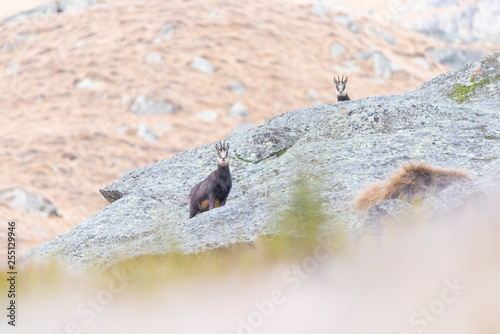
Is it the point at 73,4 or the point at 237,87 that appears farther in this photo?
the point at 73,4

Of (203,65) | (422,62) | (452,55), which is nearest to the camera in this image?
(203,65)

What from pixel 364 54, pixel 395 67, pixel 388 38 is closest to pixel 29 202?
pixel 364 54

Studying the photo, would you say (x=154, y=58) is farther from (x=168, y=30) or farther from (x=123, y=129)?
(x=123, y=129)

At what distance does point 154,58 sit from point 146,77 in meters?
2.18

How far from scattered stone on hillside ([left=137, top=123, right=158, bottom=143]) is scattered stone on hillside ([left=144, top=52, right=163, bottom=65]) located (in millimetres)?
5475

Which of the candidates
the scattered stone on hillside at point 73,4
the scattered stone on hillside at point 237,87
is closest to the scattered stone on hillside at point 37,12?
the scattered stone on hillside at point 73,4

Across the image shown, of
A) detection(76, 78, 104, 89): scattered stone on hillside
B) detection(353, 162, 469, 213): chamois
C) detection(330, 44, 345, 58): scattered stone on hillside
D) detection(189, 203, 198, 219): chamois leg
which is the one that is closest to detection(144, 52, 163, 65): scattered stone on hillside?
detection(76, 78, 104, 89): scattered stone on hillside

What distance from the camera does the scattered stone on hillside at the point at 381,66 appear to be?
3266cm

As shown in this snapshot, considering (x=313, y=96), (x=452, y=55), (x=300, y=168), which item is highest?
(x=300, y=168)

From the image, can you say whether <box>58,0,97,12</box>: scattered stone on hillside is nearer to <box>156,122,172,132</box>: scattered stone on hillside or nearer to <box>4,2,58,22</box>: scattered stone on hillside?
<box>4,2,58,22</box>: scattered stone on hillside

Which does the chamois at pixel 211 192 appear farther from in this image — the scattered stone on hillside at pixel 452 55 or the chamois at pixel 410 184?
the scattered stone on hillside at pixel 452 55

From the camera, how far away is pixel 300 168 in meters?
8.47

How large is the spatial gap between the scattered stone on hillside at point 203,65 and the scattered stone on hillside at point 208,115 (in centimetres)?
351

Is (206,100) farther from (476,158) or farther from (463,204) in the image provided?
(463,204)
